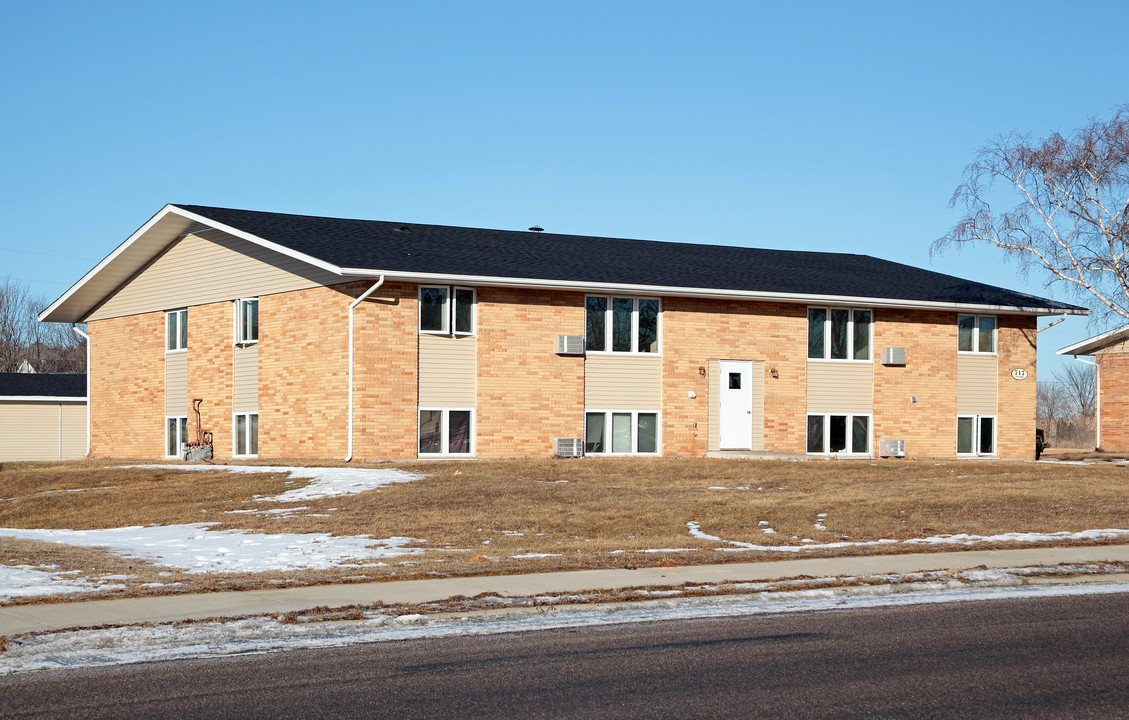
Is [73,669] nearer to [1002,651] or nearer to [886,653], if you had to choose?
[886,653]

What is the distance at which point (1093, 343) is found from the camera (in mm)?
42438

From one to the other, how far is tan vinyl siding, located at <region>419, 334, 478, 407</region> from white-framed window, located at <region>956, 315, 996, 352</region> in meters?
13.9

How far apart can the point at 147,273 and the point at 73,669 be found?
2817 cm

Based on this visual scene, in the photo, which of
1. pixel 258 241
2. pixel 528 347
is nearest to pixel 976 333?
pixel 528 347

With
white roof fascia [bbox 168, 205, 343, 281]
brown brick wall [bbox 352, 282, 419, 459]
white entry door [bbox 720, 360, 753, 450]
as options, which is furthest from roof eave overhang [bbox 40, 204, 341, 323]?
white entry door [bbox 720, 360, 753, 450]

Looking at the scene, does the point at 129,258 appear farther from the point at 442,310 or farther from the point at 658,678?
the point at 658,678

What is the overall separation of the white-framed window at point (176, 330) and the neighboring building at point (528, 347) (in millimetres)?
58

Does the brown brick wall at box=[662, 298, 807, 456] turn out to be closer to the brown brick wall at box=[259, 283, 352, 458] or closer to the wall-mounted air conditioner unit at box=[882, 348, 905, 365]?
the wall-mounted air conditioner unit at box=[882, 348, 905, 365]

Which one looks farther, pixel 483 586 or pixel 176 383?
pixel 176 383

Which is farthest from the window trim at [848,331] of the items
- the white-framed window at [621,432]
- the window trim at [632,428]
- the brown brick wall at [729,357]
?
the white-framed window at [621,432]

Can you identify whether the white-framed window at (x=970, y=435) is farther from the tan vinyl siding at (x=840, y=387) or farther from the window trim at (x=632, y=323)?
the window trim at (x=632, y=323)

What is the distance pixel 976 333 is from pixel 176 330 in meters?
22.5

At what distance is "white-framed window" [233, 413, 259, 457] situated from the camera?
30266mm

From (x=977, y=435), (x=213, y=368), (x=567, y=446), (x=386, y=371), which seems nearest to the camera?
(x=386, y=371)
